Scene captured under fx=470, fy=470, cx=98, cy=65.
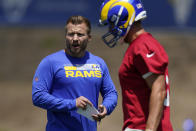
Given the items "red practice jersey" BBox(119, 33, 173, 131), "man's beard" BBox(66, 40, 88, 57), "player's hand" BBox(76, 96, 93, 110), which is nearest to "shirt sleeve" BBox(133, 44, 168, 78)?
"red practice jersey" BBox(119, 33, 173, 131)

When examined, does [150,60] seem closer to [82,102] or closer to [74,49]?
[82,102]

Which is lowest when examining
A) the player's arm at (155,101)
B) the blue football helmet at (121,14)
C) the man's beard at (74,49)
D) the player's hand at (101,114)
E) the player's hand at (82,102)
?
the player's hand at (101,114)

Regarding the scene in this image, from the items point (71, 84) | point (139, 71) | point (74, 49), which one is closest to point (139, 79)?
point (139, 71)

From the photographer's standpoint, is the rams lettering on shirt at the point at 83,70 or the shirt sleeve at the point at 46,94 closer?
the shirt sleeve at the point at 46,94

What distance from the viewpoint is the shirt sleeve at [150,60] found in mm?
3299

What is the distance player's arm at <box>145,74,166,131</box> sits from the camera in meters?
3.30

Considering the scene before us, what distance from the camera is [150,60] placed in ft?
10.9

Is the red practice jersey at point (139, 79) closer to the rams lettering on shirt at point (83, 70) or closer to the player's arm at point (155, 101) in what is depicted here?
the player's arm at point (155, 101)

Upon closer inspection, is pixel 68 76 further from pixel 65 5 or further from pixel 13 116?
pixel 65 5

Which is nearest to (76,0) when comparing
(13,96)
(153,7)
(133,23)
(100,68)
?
(153,7)

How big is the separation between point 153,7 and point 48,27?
144 inches

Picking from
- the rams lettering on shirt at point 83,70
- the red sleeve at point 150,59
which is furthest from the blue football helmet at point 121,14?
the rams lettering on shirt at point 83,70

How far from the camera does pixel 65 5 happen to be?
1296cm

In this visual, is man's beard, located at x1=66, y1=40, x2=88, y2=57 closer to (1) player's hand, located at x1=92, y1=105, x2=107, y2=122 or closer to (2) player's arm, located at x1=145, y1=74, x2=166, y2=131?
(1) player's hand, located at x1=92, y1=105, x2=107, y2=122
